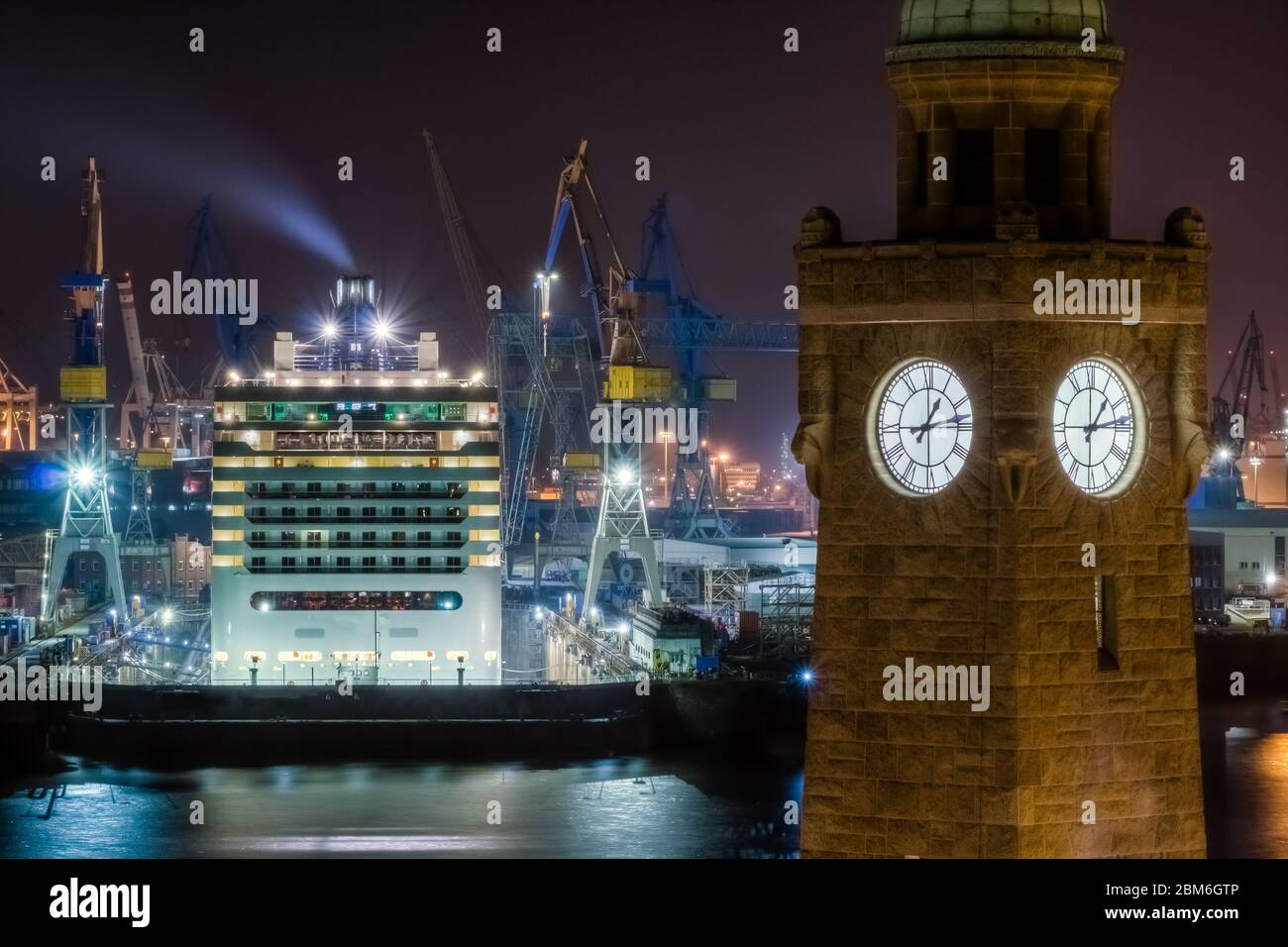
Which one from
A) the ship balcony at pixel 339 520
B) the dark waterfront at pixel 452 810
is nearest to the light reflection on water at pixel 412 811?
the dark waterfront at pixel 452 810

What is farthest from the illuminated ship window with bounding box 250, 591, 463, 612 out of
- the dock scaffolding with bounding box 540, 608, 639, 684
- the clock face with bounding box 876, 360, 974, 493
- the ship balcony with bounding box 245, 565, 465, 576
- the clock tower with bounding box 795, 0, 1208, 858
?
the clock face with bounding box 876, 360, 974, 493

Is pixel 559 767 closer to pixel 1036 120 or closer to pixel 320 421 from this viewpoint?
pixel 320 421

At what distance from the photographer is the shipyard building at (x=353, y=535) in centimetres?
7325

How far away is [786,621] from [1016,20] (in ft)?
241

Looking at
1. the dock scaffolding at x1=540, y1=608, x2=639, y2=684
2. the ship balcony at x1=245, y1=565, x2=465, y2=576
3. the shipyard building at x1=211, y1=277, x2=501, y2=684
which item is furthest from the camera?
the dock scaffolding at x1=540, y1=608, x2=639, y2=684

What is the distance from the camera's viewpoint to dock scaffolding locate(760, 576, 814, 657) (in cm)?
8362

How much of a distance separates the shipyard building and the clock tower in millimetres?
60117

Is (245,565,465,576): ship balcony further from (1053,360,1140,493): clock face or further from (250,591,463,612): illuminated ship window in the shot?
(1053,360,1140,493): clock face

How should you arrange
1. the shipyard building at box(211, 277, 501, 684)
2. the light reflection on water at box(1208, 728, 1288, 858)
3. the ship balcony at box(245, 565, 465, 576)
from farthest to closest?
the ship balcony at box(245, 565, 465, 576)
the shipyard building at box(211, 277, 501, 684)
the light reflection on water at box(1208, 728, 1288, 858)

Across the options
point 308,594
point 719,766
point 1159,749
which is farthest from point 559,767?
point 1159,749

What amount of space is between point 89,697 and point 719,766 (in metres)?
20.2

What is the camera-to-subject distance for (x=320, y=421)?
73375mm

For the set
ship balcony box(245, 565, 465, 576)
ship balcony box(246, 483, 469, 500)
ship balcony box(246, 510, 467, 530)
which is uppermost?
ship balcony box(246, 483, 469, 500)

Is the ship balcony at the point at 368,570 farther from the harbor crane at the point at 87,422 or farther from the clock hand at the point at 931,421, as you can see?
the clock hand at the point at 931,421
